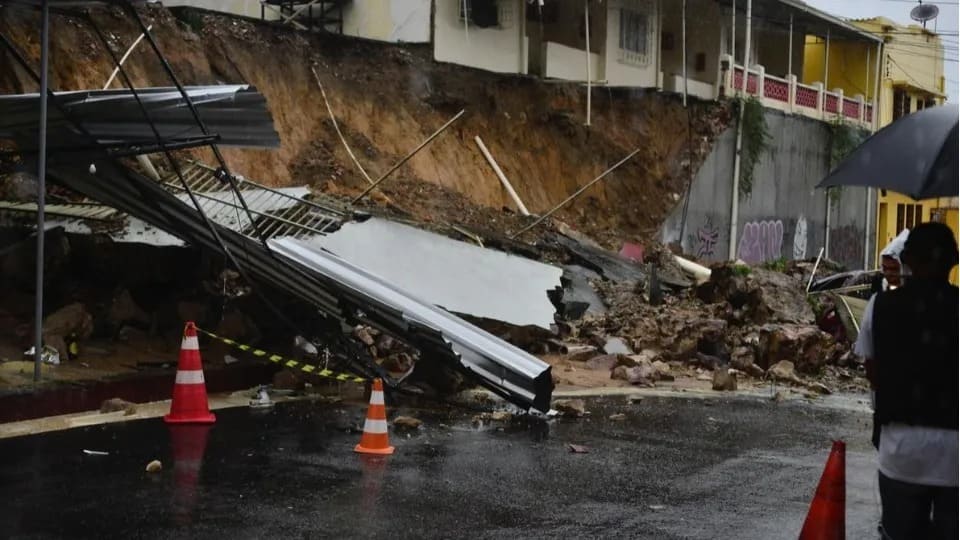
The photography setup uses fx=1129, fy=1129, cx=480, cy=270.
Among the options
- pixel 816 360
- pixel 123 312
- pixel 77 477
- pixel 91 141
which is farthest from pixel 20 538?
pixel 816 360

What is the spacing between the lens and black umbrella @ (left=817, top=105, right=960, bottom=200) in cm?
499

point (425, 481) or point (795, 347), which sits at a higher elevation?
point (795, 347)

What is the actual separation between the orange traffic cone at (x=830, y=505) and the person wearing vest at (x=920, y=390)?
932mm

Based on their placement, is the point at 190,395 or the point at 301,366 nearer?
the point at 190,395

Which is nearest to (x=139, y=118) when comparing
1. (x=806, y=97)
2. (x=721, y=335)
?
(x=721, y=335)

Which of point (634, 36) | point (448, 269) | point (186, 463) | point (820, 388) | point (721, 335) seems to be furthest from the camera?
point (634, 36)

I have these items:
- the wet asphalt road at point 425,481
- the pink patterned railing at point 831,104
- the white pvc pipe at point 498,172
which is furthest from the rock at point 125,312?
the pink patterned railing at point 831,104

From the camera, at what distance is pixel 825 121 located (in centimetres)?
3681

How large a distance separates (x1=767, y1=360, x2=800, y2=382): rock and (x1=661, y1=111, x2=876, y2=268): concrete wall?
1443 centimetres

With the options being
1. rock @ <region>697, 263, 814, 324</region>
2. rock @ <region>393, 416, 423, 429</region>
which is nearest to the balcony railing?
rock @ <region>697, 263, 814, 324</region>

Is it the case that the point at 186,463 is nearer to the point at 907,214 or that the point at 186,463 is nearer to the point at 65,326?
the point at 65,326

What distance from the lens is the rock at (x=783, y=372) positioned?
15.5 m

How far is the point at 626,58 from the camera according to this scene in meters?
30.8

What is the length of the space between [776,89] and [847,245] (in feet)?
28.2
